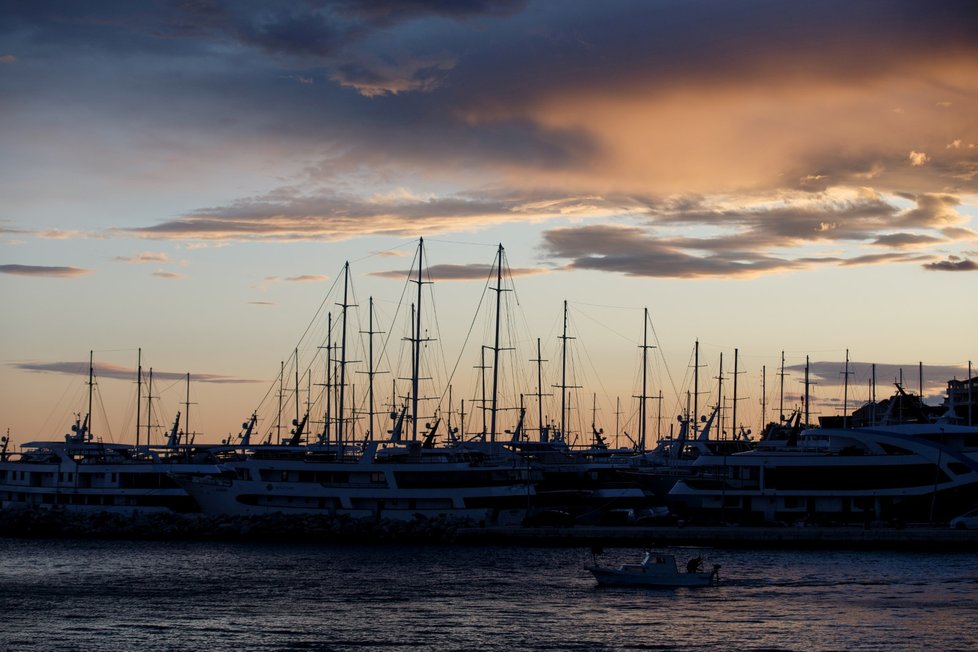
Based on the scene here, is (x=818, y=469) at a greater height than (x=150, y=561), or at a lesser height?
greater

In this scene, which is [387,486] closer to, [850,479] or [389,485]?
[389,485]

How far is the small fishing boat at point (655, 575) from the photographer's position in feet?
183

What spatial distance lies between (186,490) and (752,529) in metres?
38.2

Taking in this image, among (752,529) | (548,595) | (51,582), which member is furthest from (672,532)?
(51,582)

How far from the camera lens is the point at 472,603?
51344 millimetres

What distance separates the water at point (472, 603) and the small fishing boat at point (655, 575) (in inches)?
26.0

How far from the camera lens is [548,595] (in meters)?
53.2

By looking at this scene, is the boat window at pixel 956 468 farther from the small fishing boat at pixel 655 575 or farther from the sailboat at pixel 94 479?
the sailboat at pixel 94 479

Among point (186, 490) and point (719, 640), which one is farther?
point (186, 490)

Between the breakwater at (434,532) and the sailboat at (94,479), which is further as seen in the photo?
the sailboat at (94,479)

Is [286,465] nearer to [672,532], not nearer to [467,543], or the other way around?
[467,543]

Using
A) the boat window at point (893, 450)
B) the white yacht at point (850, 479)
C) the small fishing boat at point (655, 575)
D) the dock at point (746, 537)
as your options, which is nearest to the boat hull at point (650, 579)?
the small fishing boat at point (655, 575)

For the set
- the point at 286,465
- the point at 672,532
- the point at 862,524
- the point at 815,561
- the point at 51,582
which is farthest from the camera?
the point at 286,465

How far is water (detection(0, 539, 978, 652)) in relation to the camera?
43406mm
